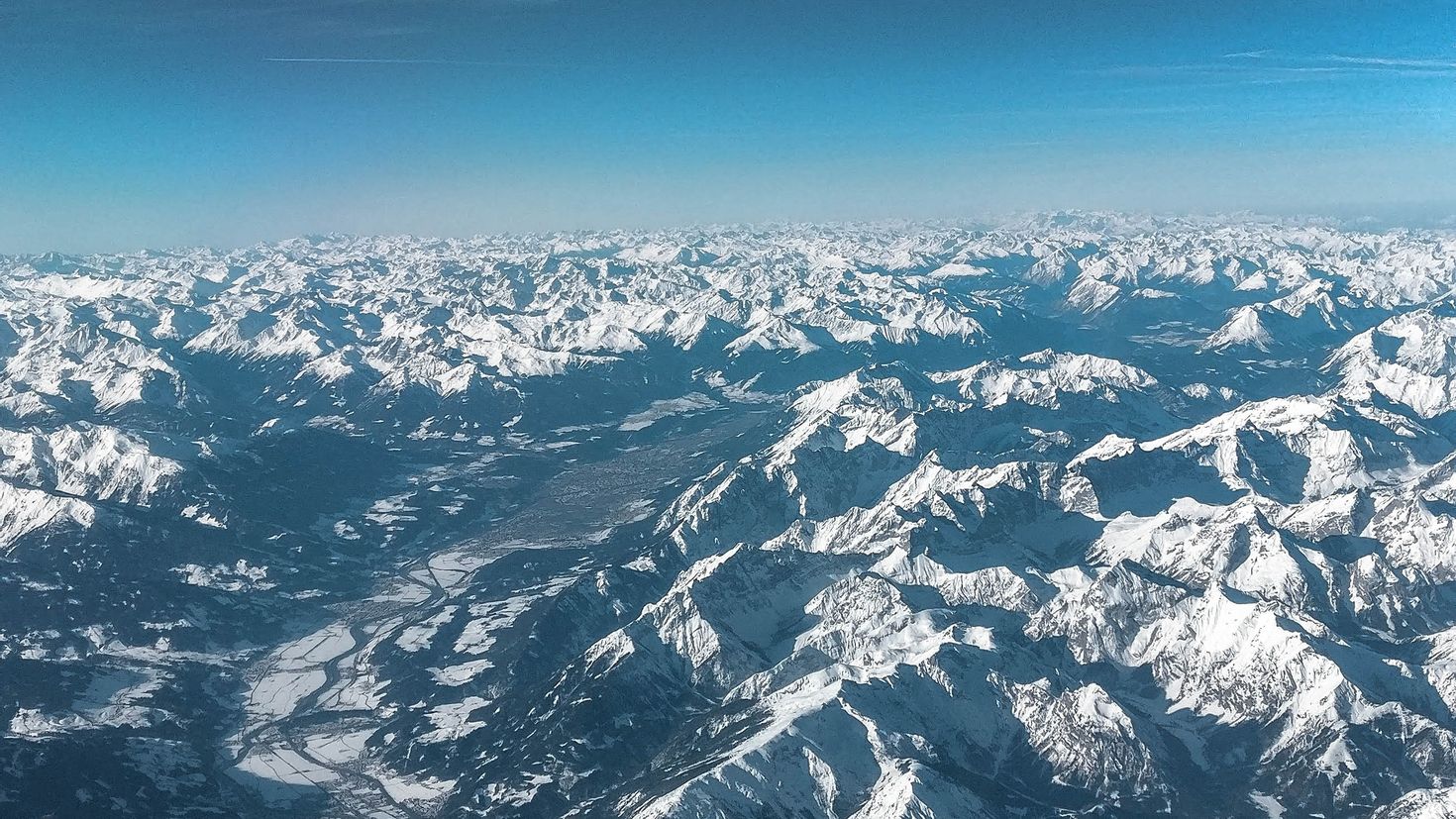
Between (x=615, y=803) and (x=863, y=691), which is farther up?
(x=863, y=691)

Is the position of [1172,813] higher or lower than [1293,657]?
lower

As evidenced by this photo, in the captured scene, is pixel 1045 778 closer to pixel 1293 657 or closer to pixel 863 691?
pixel 863 691

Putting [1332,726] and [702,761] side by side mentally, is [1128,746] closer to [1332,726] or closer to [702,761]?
[1332,726]

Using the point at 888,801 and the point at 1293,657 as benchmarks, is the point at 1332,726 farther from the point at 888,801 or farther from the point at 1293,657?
the point at 888,801

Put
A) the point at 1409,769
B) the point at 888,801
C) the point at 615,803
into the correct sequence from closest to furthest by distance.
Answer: the point at 888,801, the point at 1409,769, the point at 615,803

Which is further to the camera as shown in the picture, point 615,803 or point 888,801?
point 615,803

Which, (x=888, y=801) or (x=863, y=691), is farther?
(x=863, y=691)

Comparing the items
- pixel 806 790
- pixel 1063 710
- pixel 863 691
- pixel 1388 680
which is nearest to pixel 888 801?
pixel 806 790

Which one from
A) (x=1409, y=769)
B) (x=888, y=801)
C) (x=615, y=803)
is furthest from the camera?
(x=615, y=803)

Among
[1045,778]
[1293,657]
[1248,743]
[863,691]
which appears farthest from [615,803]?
[1293,657]
